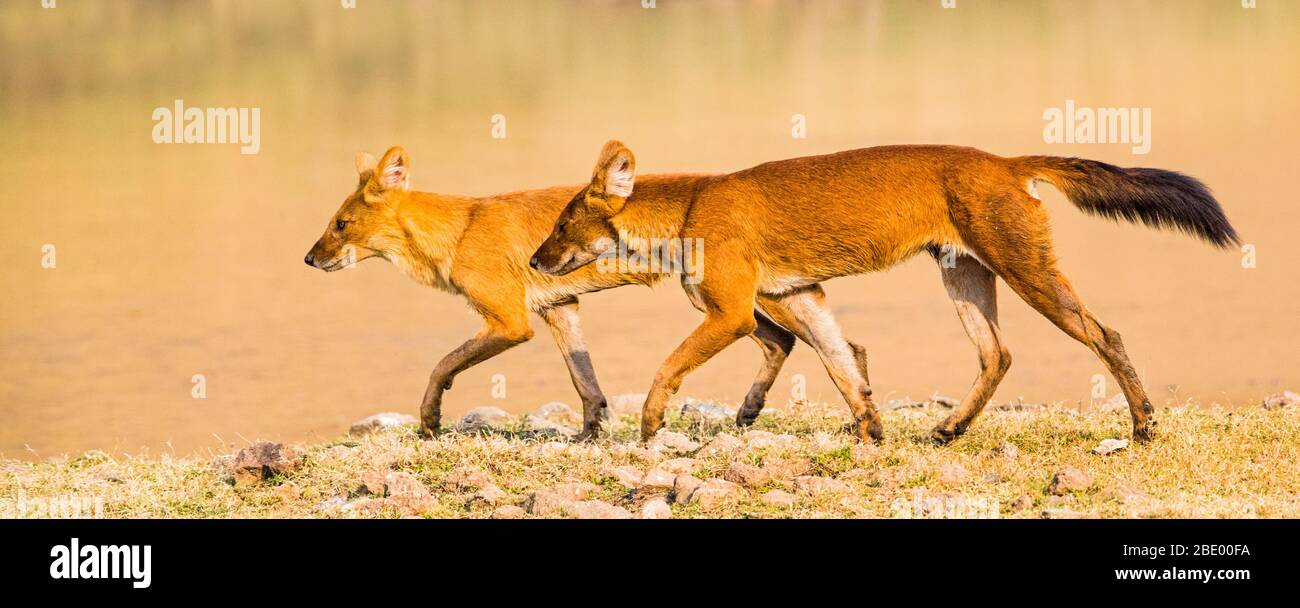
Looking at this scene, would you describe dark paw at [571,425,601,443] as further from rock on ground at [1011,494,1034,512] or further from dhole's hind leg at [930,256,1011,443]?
rock on ground at [1011,494,1034,512]

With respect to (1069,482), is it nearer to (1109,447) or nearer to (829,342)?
(1109,447)

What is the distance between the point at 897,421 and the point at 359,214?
183 inches

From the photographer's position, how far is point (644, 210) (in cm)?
1144

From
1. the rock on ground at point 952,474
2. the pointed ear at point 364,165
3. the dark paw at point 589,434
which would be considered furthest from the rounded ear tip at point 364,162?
the rock on ground at point 952,474

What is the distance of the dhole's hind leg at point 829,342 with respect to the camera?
36.9ft

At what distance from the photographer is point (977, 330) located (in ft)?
36.7

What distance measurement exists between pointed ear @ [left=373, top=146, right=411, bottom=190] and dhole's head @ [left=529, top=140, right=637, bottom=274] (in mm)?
1613

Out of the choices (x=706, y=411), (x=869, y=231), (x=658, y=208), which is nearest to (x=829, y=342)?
(x=869, y=231)

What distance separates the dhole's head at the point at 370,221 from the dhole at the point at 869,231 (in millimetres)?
1626

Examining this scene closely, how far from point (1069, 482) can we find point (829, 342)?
2441 mm

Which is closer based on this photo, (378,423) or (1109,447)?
(1109,447)

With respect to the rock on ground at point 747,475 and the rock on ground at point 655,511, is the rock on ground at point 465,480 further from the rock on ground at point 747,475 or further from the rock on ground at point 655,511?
the rock on ground at point 747,475

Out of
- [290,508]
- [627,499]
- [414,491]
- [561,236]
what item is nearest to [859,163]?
[561,236]

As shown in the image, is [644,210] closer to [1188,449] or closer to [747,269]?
[747,269]
